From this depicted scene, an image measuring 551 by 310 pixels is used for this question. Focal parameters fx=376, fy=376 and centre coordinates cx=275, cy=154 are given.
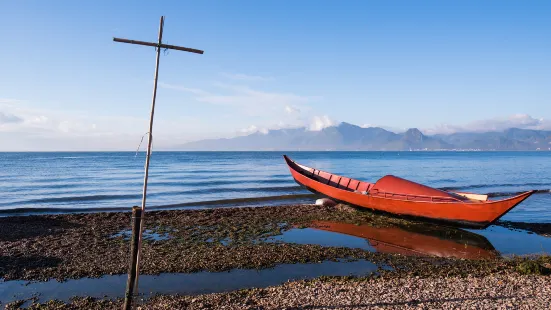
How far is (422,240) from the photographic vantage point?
1382 centimetres

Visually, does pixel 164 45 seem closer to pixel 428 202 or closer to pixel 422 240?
pixel 422 240

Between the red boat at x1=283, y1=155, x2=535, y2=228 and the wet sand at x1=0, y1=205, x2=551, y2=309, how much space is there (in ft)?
2.18

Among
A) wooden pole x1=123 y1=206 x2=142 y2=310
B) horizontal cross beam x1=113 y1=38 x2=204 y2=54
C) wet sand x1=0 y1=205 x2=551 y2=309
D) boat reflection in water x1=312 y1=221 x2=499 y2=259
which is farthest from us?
boat reflection in water x1=312 y1=221 x2=499 y2=259

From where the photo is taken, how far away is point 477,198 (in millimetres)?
15898

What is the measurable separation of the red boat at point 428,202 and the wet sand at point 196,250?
0.67 m

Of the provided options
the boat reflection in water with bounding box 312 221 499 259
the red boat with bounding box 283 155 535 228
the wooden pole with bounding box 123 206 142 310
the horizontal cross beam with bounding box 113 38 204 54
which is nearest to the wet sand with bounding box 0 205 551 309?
the boat reflection in water with bounding box 312 221 499 259

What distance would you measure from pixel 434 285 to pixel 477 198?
9.55 meters

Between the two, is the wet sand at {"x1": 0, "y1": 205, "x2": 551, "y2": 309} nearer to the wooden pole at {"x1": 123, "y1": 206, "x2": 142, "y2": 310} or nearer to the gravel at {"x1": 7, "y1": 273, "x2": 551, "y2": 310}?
the gravel at {"x1": 7, "y1": 273, "x2": 551, "y2": 310}

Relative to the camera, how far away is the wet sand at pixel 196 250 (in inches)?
372

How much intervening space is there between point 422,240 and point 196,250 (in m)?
8.17

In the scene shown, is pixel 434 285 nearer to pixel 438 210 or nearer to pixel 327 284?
pixel 327 284

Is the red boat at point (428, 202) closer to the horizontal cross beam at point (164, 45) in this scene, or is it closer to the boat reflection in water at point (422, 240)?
the boat reflection in water at point (422, 240)

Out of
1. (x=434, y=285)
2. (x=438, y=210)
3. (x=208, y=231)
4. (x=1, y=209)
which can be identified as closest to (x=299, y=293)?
(x=434, y=285)

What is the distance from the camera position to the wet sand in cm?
945
